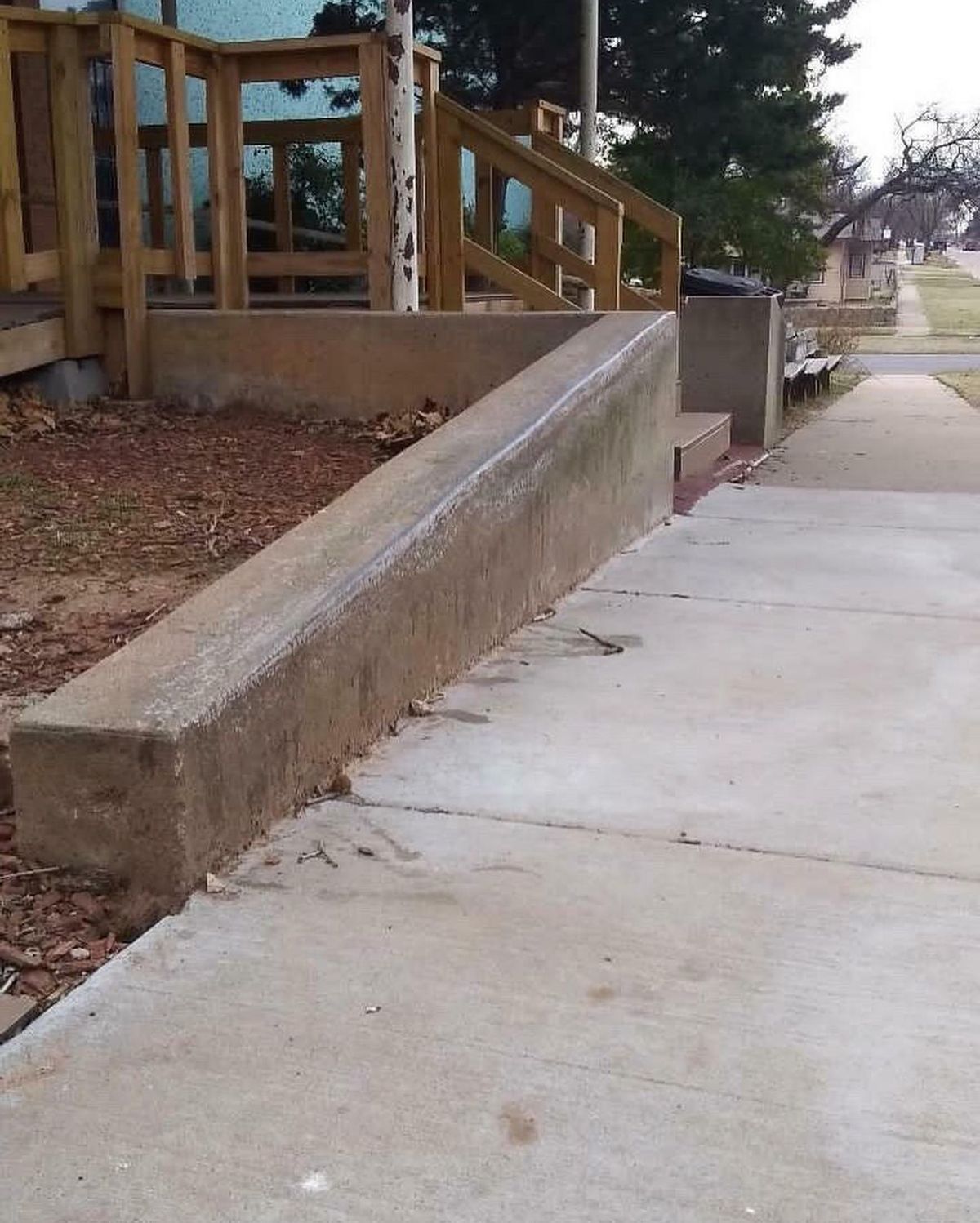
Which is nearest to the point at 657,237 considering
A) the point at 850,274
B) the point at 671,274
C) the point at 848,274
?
the point at 671,274

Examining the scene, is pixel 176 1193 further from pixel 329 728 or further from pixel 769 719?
pixel 769 719

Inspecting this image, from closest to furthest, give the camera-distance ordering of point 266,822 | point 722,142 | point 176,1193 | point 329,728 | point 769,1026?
point 176,1193 < point 769,1026 < point 266,822 < point 329,728 < point 722,142

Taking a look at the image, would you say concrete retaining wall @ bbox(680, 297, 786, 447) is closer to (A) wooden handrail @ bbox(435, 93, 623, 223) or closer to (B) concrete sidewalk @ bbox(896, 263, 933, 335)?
(A) wooden handrail @ bbox(435, 93, 623, 223)

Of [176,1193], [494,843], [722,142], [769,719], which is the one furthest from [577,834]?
[722,142]

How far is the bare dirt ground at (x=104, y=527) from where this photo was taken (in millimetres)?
3070

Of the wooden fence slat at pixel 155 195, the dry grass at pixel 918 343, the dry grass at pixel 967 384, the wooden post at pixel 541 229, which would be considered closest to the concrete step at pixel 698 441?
the wooden post at pixel 541 229

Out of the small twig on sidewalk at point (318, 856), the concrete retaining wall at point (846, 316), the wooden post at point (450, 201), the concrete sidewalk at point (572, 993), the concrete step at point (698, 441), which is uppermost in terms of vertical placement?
the wooden post at point (450, 201)

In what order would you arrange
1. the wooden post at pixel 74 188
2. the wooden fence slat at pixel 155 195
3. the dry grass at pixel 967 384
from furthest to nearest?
1. the dry grass at pixel 967 384
2. the wooden fence slat at pixel 155 195
3. the wooden post at pixel 74 188

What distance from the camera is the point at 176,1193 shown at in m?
2.18

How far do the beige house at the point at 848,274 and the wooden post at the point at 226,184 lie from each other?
162ft

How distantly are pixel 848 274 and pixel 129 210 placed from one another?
75764mm

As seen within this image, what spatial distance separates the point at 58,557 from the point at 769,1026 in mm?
3273

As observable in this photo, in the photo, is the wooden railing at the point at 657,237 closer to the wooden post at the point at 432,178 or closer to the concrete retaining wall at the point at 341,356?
the wooden post at the point at 432,178

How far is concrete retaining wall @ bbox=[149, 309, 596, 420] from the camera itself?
692 cm
